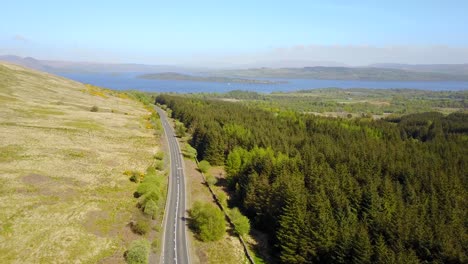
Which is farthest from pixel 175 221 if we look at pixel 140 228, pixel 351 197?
pixel 351 197

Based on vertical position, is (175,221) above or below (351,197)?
below

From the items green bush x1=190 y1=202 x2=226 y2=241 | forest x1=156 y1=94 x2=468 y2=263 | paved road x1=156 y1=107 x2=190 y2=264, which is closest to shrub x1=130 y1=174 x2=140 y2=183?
paved road x1=156 y1=107 x2=190 y2=264

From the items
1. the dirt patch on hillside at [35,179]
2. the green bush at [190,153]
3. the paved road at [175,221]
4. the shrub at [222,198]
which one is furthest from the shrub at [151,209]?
the green bush at [190,153]

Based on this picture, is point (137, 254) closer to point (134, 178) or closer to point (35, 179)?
point (134, 178)

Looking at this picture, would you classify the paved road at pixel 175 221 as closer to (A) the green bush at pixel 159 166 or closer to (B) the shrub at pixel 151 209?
(B) the shrub at pixel 151 209

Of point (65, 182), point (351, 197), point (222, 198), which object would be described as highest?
point (351, 197)

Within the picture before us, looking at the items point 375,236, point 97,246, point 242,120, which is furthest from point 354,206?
point 242,120

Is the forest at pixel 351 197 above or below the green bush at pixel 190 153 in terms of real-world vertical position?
above

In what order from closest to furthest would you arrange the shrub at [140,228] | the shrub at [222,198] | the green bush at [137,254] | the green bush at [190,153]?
the green bush at [137,254], the shrub at [140,228], the shrub at [222,198], the green bush at [190,153]
